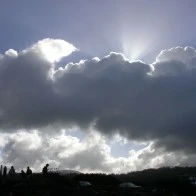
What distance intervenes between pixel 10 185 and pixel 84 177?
1102 inches

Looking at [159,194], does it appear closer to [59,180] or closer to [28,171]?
[59,180]

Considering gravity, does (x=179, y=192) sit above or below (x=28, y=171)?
below

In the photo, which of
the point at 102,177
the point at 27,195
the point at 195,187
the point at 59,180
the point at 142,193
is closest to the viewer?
the point at 27,195

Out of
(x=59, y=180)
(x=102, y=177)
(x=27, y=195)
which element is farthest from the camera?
(x=102, y=177)

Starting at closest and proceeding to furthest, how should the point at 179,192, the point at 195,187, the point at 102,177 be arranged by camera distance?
the point at 179,192
the point at 195,187
the point at 102,177

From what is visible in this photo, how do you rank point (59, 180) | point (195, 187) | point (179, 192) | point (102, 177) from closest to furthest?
1. point (59, 180)
2. point (179, 192)
3. point (195, 187)
4. point (102, 177)

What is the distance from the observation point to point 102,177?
101875 millimetres

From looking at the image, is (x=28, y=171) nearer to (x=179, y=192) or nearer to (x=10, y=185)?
(x=10, y=185)

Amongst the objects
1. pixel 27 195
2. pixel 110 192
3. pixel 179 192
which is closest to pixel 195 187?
pixel 179 192

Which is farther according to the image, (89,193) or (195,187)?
(195,187)

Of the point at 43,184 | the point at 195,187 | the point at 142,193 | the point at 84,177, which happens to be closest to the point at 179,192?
the point at 195,187

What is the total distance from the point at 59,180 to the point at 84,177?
64.6 ft

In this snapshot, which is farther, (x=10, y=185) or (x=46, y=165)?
(x=46, y=165)

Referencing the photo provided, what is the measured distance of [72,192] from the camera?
71188mm
